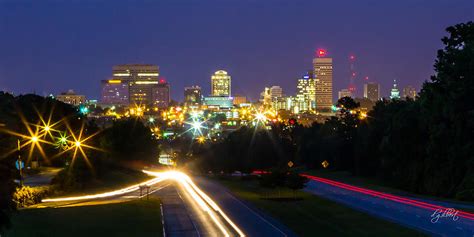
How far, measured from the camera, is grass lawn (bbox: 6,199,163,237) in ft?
110

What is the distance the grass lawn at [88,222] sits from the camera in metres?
33.6

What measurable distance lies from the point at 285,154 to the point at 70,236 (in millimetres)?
91649

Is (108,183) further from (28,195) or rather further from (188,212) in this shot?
(188,212)

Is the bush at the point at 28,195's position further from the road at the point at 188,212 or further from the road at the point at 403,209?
the road at the point at 403,209

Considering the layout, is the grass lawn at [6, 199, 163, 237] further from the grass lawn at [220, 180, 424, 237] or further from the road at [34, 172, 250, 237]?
the grass lawn at [220, 180, 424, 237]

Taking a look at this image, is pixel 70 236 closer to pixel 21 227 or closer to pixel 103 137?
pixel 21 227

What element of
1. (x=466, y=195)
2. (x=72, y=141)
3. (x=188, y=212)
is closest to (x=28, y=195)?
(x=188, y=212)

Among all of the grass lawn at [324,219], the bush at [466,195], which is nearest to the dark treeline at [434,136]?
the bush at [466,195]

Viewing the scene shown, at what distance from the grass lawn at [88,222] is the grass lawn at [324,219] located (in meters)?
7.65

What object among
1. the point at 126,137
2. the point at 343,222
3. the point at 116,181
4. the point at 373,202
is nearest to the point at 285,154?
the point at 126,137

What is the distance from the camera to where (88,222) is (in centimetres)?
3809

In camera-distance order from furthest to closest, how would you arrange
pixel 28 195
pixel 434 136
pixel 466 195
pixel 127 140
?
pixel 127 140
pixel 434 136
pixel 466 195
pixel 28 195

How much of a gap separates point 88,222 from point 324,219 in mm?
13680

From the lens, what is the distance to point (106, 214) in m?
42.3
